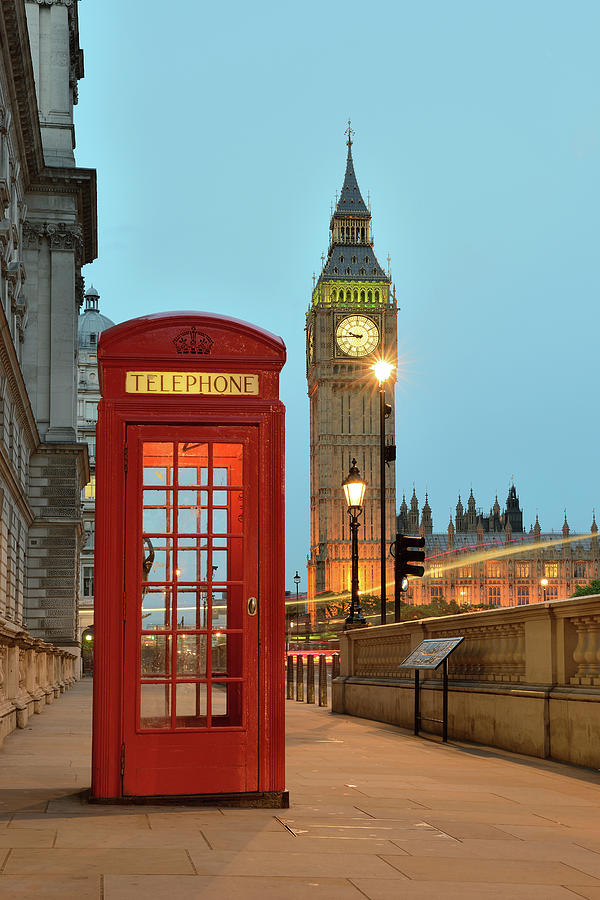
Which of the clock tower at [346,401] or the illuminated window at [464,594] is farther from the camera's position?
the illuminated window at [464,594]

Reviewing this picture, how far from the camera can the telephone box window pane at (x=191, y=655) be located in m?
7.54

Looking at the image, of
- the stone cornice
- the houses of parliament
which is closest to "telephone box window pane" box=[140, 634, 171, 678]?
the stone cornice

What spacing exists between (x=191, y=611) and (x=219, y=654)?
33cm

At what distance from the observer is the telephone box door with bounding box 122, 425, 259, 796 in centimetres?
746

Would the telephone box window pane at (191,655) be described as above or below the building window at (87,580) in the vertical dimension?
below

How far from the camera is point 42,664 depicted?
22.4 m

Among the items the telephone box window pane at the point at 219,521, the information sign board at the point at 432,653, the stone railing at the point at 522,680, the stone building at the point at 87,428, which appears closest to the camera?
the telephone box window pane at the point at 219,521

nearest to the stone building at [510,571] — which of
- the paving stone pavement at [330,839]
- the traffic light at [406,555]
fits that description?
the traffic light at [406,555]

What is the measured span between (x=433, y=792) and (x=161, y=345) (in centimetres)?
359

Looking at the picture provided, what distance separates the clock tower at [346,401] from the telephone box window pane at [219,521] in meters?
129

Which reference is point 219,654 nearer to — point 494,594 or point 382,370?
point 382,370

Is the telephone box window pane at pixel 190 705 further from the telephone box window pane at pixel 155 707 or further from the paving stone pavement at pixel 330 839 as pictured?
the paving stone pavement at pixel 330 839

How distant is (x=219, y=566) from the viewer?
7648 mm

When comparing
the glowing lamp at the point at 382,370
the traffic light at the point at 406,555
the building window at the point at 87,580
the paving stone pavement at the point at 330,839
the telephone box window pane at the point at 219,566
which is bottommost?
the paving stone pavement at the point at 330,839
